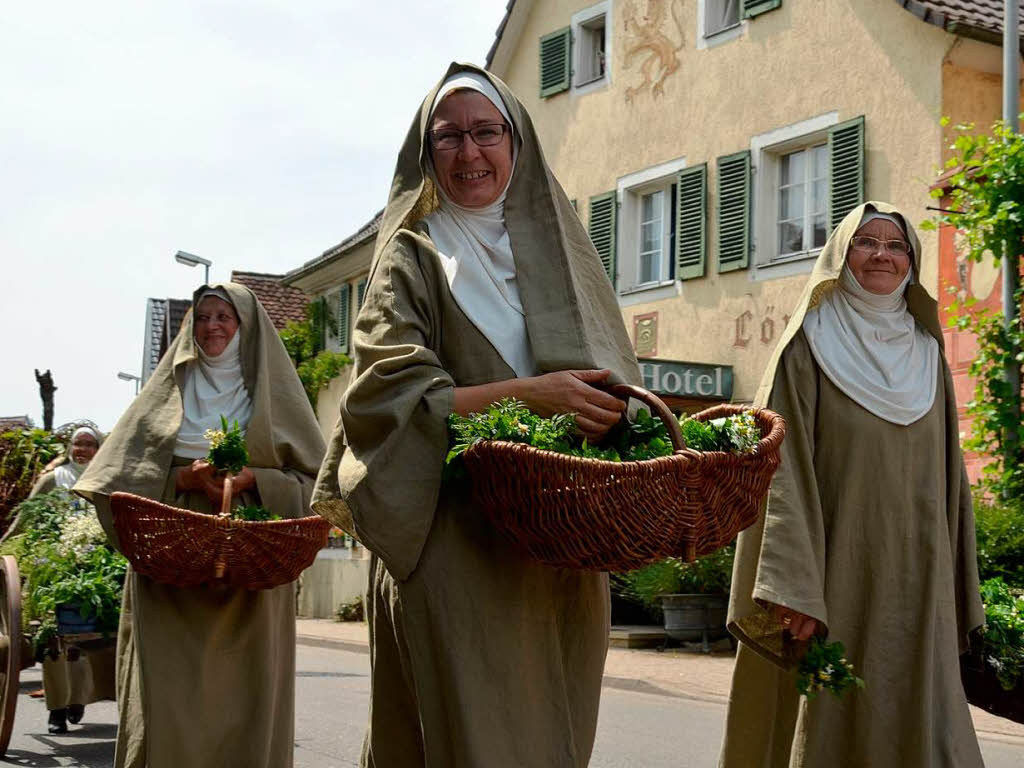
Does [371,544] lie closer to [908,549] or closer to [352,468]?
[352,468]

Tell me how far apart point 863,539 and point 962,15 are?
40.8 feet

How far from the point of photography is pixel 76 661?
8750 millimetres

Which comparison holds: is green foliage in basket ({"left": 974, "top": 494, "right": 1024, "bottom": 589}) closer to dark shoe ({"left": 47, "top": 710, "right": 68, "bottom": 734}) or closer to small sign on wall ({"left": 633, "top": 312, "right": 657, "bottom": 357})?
dark shoe ({"left": 47, "top": 710, "right": 68, "bottom": 734})

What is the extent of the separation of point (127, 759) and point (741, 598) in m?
2.53

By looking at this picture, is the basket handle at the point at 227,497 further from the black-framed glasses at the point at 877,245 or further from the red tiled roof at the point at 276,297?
the red tiled roof at the point at 276,297

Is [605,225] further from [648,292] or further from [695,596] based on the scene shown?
[695,596]

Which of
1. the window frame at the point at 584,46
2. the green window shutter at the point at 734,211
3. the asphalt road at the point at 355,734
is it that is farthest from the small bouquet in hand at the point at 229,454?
the window frame at the point at 584,46

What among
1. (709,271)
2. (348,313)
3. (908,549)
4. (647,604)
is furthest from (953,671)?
(348,313)

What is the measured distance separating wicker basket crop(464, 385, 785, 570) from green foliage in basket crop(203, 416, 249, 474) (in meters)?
3.11

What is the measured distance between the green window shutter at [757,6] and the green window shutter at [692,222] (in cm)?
186

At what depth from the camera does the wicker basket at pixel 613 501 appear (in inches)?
130

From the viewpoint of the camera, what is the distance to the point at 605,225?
70.9ft

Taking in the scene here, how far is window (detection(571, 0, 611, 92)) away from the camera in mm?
22188

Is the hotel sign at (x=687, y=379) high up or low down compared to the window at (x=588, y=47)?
down
